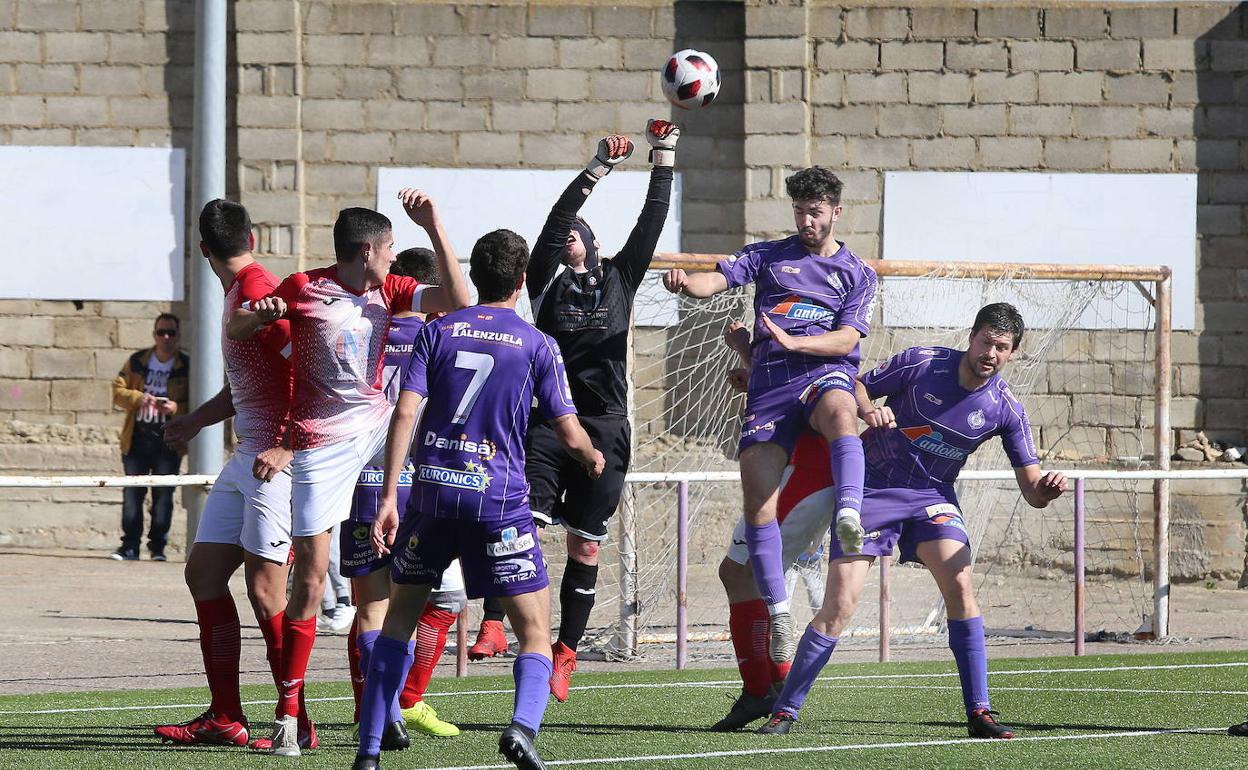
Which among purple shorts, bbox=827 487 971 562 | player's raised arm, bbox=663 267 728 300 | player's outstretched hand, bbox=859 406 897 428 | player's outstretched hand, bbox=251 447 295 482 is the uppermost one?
player's raised arm, bbox=663 267 728 300

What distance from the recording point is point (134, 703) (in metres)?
7.95

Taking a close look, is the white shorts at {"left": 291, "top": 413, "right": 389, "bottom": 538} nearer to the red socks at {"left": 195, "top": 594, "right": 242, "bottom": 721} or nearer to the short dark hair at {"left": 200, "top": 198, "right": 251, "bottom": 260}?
the red socks at {"left": 195, "top": 594, "right": 242, "bottom": 721}

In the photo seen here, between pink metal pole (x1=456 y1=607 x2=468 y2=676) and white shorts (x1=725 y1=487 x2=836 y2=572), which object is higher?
white shorts (x1=725 y1=487 x2=836 y2=572)

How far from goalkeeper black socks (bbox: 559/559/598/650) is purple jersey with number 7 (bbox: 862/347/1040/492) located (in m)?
1.35

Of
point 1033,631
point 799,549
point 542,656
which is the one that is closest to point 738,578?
point 799,549

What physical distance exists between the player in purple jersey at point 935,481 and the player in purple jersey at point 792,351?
20 cm

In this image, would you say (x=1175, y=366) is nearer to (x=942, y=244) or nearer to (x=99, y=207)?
(x=942, y=244)

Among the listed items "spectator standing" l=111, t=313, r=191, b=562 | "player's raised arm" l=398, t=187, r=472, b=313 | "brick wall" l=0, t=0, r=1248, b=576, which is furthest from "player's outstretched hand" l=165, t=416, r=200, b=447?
"brick wall" l=0, t=0, r=1248, b=576

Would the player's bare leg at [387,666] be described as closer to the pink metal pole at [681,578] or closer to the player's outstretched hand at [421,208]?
the player's outstretched hand at [421,208]

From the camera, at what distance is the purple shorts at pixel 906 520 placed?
6.86m

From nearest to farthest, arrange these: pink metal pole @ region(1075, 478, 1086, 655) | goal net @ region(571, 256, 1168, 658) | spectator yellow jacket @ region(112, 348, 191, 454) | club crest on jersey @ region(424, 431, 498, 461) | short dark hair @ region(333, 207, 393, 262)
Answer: club crest on jersey @ region(424, 431, 498, 461) → short dark hair @ region(333, 207, 393, 262) → pink metal pole @ region(1075, 478, 1086, 655) → goal net @ region(571, 256, 1168, 658) → spectator yellow jacket @ region(112, 348, 191, 454)

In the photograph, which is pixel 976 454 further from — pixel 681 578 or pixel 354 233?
pixel 354 233

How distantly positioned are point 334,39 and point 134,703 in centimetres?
964

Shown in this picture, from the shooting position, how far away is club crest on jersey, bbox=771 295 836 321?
7.19 m
